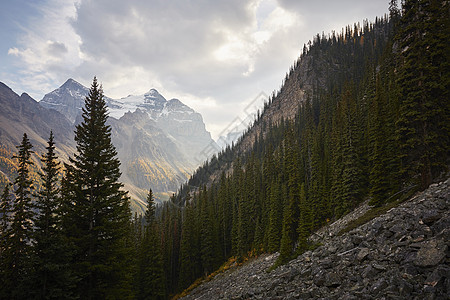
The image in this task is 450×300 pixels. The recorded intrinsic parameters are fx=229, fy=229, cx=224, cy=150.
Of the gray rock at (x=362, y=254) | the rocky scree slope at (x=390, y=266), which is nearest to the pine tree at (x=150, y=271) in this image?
the rocky scree slope at (x=390, y=266)

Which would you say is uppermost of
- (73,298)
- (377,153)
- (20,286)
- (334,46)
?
(334,46)

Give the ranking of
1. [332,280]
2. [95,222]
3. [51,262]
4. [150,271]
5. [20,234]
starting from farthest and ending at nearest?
[150,271], [95,222], [20,234], [51,262], [332,280]

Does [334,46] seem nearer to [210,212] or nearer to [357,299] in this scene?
[210,212]

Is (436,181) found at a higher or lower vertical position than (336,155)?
lower

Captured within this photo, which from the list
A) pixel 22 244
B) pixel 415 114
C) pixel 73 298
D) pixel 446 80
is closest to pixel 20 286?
pixel 73 298

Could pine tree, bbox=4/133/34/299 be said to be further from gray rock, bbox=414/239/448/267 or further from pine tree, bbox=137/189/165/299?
pine tree, bbox=137/189/165/299

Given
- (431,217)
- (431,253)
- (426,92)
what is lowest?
(431,253)

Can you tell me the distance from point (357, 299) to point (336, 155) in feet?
132

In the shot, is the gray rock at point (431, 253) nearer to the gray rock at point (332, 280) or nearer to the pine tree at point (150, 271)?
the gray rock at point (332, 280)

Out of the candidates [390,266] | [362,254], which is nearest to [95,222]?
[362,254]

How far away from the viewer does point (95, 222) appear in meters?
19.8

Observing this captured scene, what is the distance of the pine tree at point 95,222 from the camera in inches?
725

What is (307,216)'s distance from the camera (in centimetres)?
3262

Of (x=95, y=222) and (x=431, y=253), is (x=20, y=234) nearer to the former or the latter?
(x=95, y=222)
